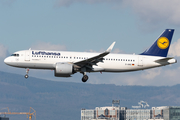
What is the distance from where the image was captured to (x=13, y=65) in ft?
211

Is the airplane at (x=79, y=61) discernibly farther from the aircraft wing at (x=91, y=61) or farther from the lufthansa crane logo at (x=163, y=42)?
the lufthansa crane logo at (x=163, y=42)

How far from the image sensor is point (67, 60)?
210 ft

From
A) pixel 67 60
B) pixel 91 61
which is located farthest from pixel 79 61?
pixel 67 60

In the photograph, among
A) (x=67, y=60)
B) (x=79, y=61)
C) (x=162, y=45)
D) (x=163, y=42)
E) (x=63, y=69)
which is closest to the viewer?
(x=63, y=69)

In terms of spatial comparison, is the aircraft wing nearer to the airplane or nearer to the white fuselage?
the airplane

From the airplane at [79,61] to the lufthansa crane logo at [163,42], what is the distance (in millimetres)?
3565

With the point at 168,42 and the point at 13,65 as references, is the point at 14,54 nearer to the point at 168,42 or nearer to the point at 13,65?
the point at 13,65

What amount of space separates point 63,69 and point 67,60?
7.70 feet

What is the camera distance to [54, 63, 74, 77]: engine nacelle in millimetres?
62281

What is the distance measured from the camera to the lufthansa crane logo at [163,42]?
70.5m

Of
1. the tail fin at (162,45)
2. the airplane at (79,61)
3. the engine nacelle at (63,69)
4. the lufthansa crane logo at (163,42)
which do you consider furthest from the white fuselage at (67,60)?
the lufthansa crane logo at (163,42)

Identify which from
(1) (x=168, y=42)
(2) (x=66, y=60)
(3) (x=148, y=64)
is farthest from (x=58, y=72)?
(1) (x=168, y=42)

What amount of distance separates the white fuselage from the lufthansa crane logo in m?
4.21

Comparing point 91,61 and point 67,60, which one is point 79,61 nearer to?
point 91,61
